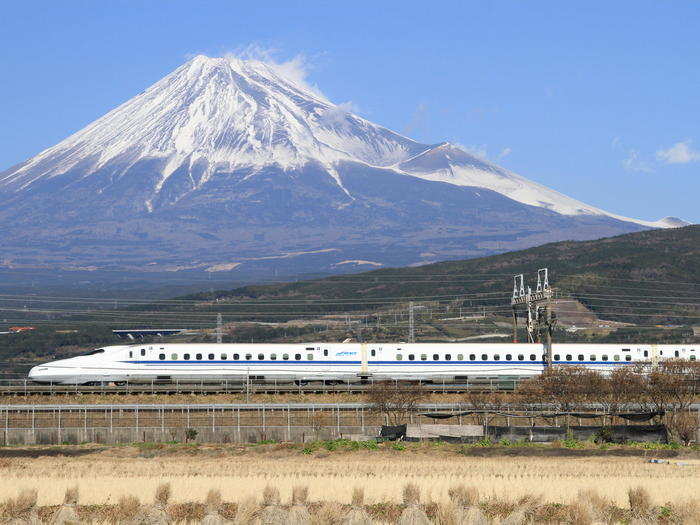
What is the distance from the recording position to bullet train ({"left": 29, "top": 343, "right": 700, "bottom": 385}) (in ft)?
275

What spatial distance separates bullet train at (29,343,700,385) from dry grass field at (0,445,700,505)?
21.2 m

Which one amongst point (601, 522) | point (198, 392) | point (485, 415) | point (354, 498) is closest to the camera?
point (601, 522)

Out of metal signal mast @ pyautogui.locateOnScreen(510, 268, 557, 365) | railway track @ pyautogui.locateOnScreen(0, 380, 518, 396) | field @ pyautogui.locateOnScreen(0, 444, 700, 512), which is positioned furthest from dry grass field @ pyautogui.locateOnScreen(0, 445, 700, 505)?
metal signal mast @ pyautogui.locateOnScreen(510, 268, 557, 365)

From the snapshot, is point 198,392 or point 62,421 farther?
point 198,392

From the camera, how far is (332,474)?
2039 inches

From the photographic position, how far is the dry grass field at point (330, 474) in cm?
4503

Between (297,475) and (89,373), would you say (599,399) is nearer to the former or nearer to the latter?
(297,475)

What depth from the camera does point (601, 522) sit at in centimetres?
3938

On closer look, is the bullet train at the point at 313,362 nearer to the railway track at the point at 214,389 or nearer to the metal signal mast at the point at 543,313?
the railway track at the point at 214,389

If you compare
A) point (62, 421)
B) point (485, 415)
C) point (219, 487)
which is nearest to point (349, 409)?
point (485, 415)

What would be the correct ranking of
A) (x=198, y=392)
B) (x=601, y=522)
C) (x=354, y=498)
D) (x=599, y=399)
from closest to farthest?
(x=601, y=522) → (x=354, y=498) → (x=599, y=399) → (x=198, y=392)

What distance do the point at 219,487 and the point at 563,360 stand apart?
44.9 meters

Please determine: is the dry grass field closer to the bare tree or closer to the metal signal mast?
the bare tree

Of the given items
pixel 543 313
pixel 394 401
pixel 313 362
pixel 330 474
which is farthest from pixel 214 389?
pixel 330 474
